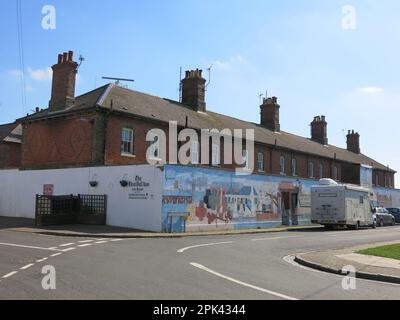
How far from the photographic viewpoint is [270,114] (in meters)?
48.9

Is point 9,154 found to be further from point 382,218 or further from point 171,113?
point 382,218

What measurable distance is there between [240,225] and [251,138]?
11914 mm

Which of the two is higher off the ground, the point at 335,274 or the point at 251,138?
the point at 251,138

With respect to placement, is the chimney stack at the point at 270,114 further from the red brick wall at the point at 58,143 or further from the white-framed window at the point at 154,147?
the red brick wall at the point at 58,143

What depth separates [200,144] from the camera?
114 feet

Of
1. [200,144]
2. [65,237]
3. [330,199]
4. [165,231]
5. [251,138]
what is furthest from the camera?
[251,138]

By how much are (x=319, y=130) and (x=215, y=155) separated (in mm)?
25507

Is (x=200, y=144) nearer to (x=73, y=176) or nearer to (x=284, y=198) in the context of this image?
(x=284, y=198)

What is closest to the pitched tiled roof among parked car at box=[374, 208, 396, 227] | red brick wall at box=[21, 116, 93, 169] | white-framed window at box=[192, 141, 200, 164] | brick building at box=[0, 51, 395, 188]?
brick building at box=[0, 51, 395, 188]

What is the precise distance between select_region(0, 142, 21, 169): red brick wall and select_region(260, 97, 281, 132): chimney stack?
24005 millimetres

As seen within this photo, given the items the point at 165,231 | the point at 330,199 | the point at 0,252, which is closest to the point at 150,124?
the point at 165,231

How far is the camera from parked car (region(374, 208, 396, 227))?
3974cm

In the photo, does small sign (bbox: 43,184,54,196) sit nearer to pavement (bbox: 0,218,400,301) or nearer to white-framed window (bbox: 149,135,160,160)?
white-framed window (bbox: 149,135,160,160)

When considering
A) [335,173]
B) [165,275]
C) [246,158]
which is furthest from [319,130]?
[165,275]
